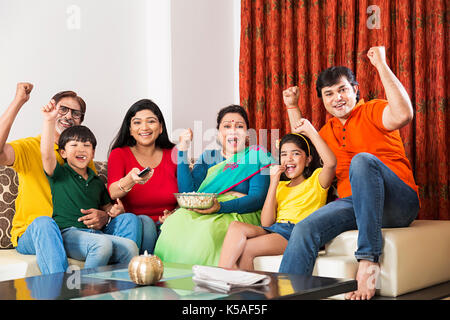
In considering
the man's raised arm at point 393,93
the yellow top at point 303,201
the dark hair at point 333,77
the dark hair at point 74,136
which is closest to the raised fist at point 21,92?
the dark hair at point 74,136

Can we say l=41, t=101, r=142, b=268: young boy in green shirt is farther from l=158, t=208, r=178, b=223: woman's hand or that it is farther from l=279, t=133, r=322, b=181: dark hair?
l=279, t=133, r=322, b=181: dark hair

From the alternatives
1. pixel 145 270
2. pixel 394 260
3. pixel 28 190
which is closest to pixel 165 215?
pixel 28 190

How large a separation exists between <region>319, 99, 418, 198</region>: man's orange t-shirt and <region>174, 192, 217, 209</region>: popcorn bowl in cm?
60

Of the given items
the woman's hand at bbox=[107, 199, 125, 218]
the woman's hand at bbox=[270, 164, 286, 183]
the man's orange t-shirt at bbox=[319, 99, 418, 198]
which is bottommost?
the woman's hand at bbox=[107, 199, 125, 218]

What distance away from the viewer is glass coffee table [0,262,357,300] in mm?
1360

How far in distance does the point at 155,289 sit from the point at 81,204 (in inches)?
46.8

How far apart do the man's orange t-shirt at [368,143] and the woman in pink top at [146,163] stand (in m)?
0.88

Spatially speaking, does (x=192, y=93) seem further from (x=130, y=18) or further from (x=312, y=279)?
(x=312, y=279)

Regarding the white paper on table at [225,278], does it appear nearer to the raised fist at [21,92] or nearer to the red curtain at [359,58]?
the raised fist at [21,92]

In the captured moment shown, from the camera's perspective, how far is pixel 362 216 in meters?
2.10

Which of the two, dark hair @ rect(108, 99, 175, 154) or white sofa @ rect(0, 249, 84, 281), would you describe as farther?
dark hair @ rect(108, 99, 175, 154)

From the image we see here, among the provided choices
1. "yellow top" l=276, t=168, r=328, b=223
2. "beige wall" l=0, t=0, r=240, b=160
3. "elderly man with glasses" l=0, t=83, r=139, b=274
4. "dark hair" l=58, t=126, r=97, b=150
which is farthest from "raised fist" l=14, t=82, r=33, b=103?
"yellow top" l=276, t=168, r=328, b=223

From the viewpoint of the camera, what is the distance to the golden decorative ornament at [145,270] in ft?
4.95
